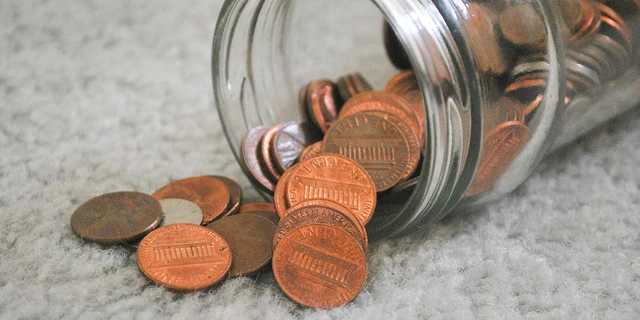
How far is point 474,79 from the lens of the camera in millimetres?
854

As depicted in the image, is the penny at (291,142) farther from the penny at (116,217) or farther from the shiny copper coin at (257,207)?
the penny at (116,217)

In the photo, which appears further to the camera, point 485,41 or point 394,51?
point 394,51

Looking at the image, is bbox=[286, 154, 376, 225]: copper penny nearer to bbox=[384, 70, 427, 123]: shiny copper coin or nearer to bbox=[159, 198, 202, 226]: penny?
bbox=[159, 198, 202, 226]: penny

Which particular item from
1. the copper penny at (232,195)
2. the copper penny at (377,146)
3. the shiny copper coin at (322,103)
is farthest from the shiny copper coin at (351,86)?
the copper penny at (232,195)

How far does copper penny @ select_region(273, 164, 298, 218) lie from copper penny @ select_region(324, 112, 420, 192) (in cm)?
9

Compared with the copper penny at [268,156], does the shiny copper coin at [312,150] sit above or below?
below

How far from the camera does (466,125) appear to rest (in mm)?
862

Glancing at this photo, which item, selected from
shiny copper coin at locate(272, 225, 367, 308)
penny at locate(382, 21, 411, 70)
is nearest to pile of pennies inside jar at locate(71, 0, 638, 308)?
shiny copper coin at locate(272, 225, 367, 308)

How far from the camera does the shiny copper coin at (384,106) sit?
1080 mm

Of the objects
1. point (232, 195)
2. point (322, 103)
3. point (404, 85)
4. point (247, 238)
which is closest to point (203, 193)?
point (232, 195)

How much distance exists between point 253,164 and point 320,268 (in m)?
0.24

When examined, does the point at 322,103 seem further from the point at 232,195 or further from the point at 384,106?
the point at 232,195

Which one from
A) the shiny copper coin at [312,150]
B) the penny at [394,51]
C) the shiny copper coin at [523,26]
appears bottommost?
the penny at [394,51]

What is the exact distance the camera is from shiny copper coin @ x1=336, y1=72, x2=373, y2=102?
1.20 meters
